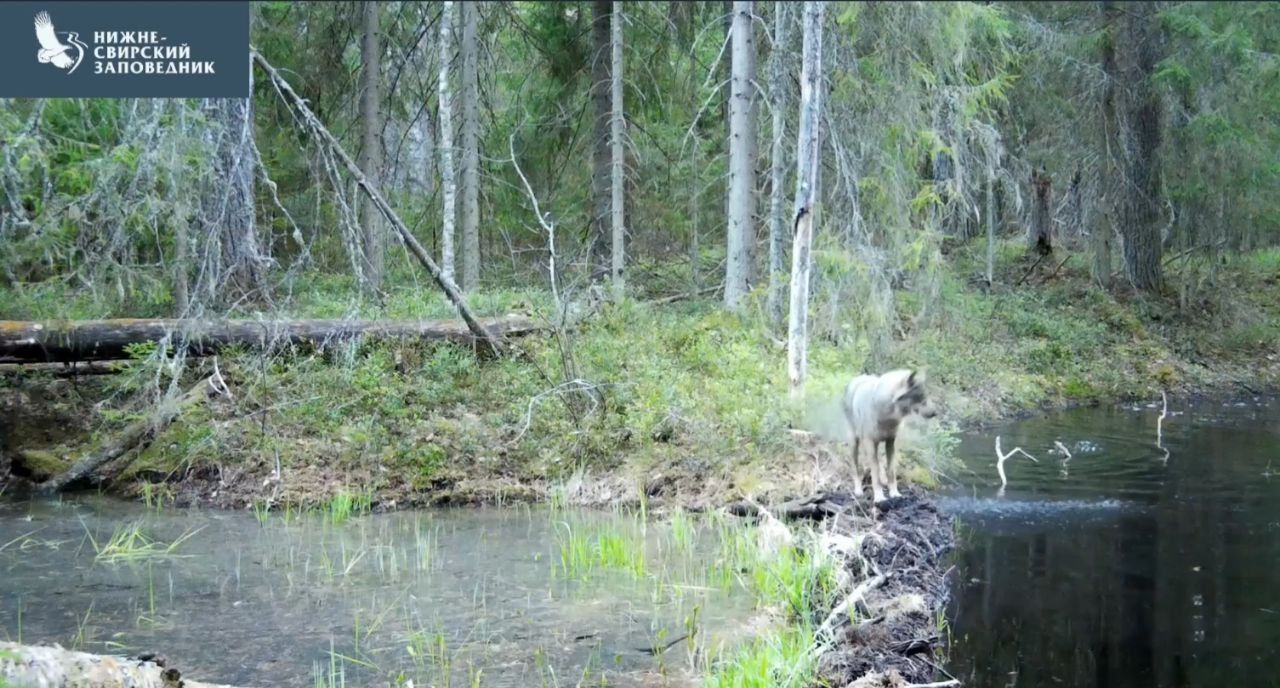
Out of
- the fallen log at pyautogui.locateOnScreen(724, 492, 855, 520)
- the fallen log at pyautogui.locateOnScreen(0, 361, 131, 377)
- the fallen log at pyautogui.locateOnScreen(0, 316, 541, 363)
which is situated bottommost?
the fallen log at pyautogui.locateOnScreen(724, 492, 855, 520)

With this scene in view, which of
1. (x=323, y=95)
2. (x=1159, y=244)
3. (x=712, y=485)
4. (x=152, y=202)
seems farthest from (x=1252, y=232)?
(x=152, y=202)

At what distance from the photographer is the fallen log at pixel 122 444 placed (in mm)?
11453

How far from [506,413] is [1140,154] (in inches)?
641

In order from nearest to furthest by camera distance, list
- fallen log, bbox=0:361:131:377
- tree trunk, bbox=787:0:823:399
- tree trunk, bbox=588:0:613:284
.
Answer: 1. tree trunk, bbox=787:0:823:399
2. fallen log, bbox=0:361:131:377
3. tree trunk, bbox=588:0:613:284

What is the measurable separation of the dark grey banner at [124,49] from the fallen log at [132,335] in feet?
8.52

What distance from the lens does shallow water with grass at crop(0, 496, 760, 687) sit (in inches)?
248

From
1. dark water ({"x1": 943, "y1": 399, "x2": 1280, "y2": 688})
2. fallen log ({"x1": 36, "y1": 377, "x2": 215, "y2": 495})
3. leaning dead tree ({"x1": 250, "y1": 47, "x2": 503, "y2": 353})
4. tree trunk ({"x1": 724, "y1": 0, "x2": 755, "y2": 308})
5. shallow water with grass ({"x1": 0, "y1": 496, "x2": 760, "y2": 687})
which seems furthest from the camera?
tree trunk ({"x1": 724, "y1": 0, "x2": 755, "y2": 308})

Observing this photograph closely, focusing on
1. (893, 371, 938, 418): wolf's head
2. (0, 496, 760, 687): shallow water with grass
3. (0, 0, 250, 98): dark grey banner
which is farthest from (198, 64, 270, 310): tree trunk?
(893, 371, 938, 418): wolf's head

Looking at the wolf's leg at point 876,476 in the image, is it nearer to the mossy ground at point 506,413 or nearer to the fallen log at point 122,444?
the mossy ground at point 506,413

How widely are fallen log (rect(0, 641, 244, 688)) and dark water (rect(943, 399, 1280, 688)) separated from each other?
16.1ft

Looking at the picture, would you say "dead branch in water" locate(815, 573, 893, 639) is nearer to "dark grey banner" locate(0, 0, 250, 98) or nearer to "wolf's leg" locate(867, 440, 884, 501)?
"wolf's leg" locate(867, 440, 884, 501)

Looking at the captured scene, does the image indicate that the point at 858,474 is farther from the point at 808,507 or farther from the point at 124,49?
the point at 124,49

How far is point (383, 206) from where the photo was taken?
11016 millimetres

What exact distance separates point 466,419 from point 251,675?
644cm
